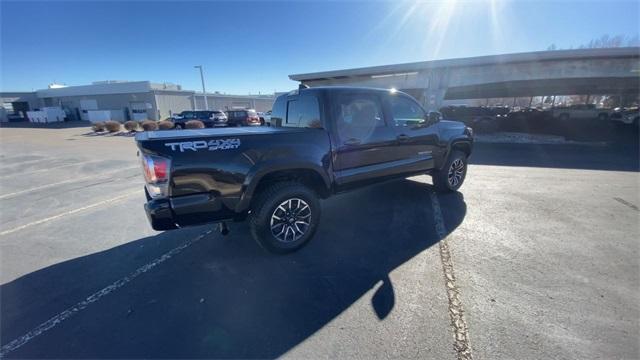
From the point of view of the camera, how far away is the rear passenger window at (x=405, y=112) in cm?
436

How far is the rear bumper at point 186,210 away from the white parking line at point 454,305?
7.93ft

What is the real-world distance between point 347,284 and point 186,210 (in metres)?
1.83

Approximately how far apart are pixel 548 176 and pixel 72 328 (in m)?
9.43

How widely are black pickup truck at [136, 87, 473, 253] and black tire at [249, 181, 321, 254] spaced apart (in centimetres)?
1

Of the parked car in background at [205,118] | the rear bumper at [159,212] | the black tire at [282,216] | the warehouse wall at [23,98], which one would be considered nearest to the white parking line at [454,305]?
the black tire at [282,216]

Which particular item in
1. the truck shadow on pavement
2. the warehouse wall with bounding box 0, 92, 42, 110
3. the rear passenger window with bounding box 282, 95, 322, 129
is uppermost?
the warehouse wall with bounding box 0, 92, 42, 110

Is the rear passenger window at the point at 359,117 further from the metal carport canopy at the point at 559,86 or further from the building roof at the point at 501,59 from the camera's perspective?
the metal carport canopy at the point at 559,86

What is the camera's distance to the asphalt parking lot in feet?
7.04

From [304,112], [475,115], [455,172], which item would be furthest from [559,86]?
[304,112]

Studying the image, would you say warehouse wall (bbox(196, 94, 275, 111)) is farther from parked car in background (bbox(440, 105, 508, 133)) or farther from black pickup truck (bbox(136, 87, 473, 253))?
black pickup truck (bbox(136, 87, 473, 253))

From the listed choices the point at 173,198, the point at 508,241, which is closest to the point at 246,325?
the point at 173,198

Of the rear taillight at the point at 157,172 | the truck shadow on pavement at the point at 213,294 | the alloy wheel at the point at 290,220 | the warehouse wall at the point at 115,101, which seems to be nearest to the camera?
the truck shadow on pavement at the point at 213,294

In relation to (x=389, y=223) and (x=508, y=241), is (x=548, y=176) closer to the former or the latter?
(x=508, y=241)

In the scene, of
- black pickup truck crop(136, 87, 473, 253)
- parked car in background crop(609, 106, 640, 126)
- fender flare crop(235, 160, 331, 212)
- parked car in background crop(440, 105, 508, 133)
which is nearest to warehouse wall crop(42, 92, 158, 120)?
parked car in background crop(440, 105, 508, 133)
